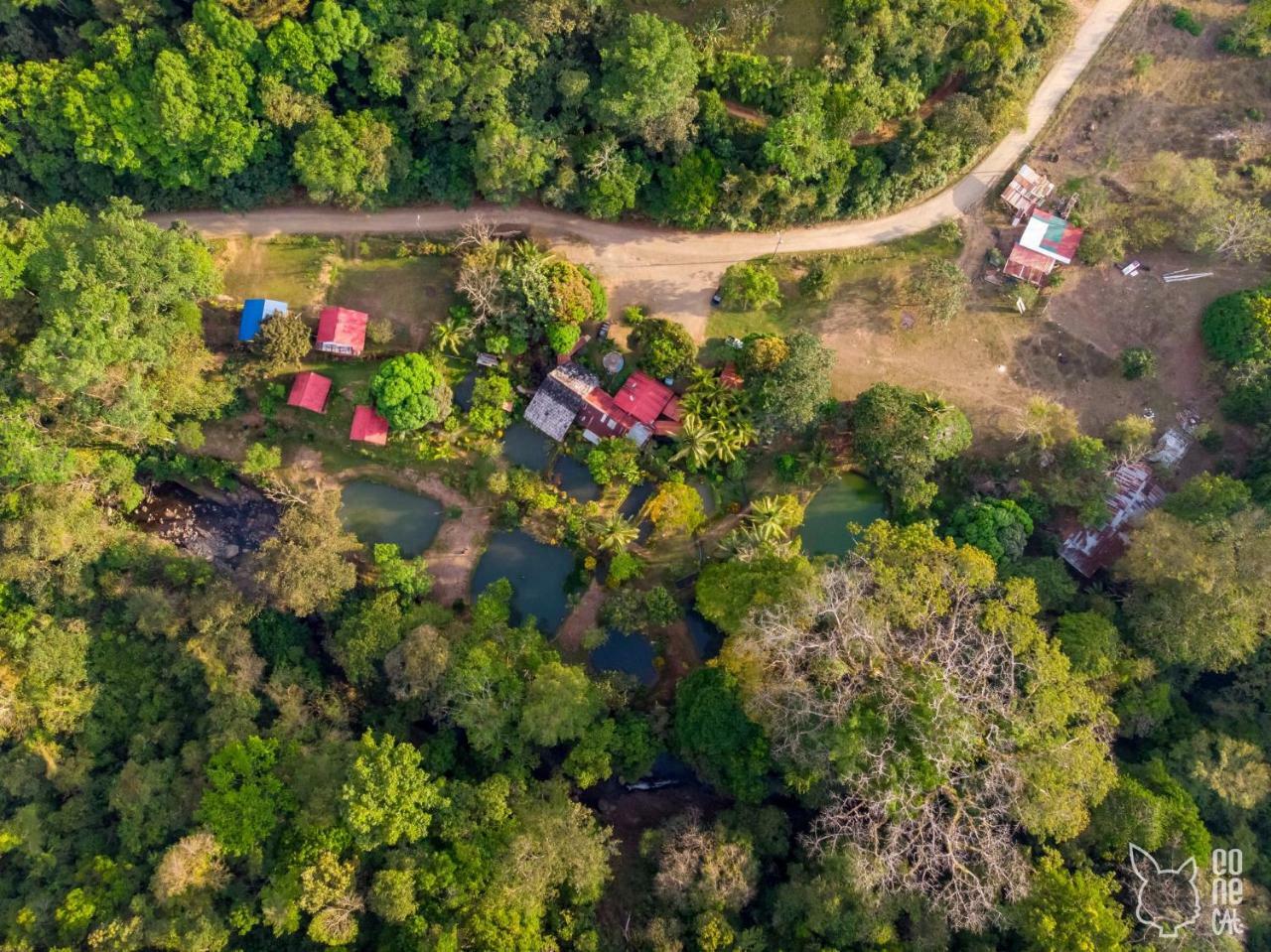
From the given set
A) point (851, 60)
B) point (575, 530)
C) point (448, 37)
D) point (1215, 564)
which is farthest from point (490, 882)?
point (851, 60)

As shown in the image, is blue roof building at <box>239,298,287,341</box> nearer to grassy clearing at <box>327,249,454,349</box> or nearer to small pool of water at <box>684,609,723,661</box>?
grassy clearing at <box>327,249,454,349</box>

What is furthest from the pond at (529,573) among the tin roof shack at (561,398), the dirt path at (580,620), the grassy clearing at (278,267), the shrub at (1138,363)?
the shrub at (1138,363)

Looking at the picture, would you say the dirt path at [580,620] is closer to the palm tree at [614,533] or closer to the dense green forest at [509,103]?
the palm tree at [614,533]

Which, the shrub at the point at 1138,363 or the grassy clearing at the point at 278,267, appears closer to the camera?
the shrub at the point at 1138,363

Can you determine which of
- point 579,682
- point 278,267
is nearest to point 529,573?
point 579,682

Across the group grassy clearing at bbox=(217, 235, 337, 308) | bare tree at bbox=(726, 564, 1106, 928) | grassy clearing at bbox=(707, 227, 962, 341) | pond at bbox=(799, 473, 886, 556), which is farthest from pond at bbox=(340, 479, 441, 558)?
pond at bbox=(799, 473, 886, 556)

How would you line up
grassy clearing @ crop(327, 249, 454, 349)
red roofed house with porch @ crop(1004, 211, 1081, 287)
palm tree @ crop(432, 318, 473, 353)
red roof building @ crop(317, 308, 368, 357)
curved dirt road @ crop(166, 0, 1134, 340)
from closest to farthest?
red roof building @ crop(317, 308, 368, 357), palm tree @ crop(432, 318, 473, 353), red roofed house with porch @ crop(1004, 211, 1081, 287), grassy clearing @ crop(327, 249, 454, 349), curved dirt road @ crop(166, 0, 1134, 340)

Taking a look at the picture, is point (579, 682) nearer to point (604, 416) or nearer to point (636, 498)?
point (636, 498)
